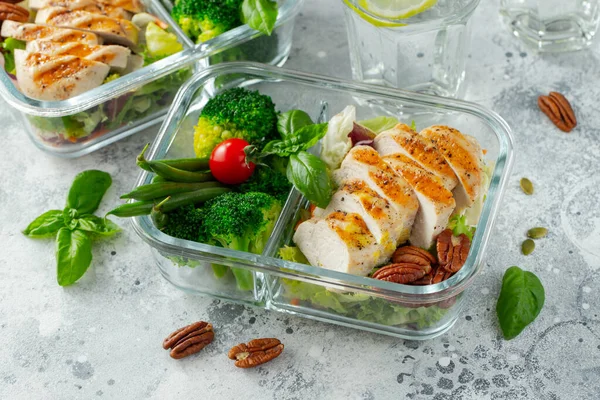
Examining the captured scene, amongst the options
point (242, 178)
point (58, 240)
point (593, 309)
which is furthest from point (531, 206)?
point (58, 240)

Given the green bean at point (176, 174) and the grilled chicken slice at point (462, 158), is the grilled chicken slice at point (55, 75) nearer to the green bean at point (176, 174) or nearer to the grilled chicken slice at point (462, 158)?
the green bean at point (176, 174)

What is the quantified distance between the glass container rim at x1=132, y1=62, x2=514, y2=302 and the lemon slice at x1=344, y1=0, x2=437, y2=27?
31 cm

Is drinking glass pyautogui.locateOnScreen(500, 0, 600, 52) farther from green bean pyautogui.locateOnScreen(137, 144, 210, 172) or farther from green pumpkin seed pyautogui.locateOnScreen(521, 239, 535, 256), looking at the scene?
green bean pyautogui.locateOnScreen(137, 144, 210, 172)

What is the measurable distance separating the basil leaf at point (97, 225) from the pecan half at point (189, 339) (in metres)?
0.57

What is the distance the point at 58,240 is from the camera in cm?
337

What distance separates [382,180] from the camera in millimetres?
3010

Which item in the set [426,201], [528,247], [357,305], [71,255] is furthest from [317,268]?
[71,255]

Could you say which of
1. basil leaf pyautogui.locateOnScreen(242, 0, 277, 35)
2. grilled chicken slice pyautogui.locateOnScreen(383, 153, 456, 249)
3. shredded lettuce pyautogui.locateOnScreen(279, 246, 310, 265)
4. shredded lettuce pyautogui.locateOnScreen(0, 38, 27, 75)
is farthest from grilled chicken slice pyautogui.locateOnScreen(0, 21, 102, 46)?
grilled chicken slice pyautogui.locateOnScreen(383, 153, 456, 249)

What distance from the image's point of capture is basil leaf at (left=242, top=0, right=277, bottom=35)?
3592 millimetres

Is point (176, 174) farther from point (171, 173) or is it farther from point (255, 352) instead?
point (255, 352)

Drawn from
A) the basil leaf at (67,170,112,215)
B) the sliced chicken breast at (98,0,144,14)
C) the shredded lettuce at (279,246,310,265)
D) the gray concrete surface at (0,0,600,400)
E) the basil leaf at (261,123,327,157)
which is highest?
the sliced chicken breast at (98,0,144,14)

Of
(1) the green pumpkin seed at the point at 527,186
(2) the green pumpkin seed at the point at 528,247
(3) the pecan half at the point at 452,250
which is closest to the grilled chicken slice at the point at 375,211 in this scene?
(3) the pecan half at the point at 452,250

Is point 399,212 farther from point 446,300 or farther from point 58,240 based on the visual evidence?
point 58,240

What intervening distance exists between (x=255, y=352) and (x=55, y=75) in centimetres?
147
